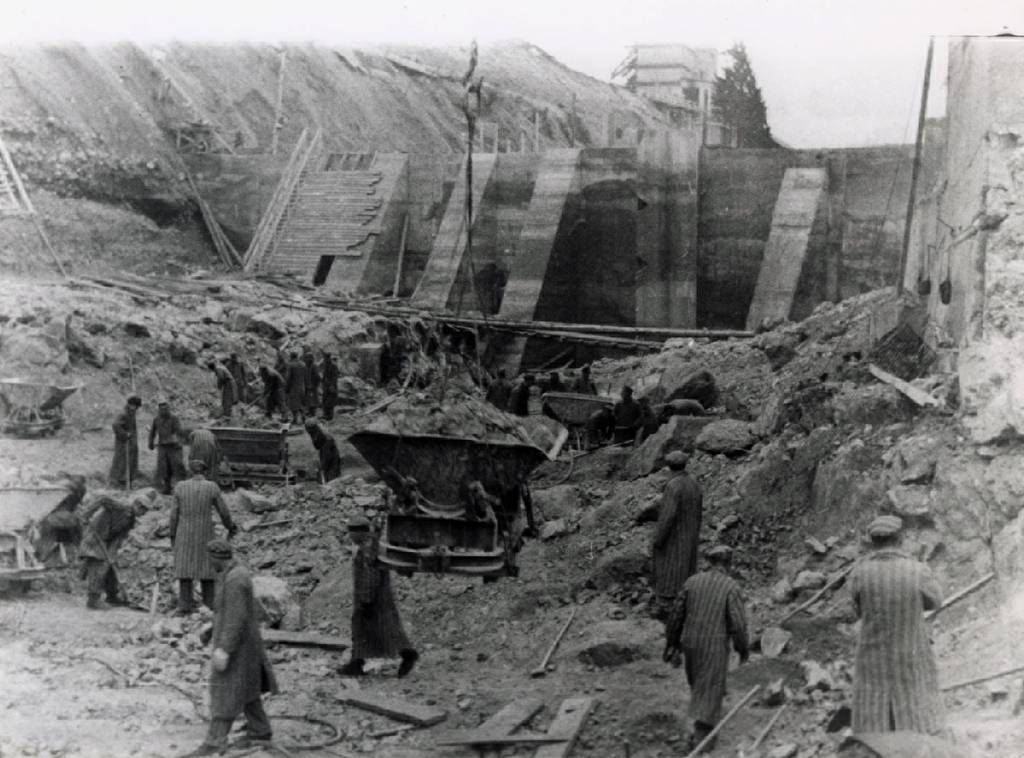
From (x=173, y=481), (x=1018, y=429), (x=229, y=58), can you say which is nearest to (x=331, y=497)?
(x=173, y=481)

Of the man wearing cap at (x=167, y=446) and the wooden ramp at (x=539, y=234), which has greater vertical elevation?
the wooden ramp at (x=539, y=234)

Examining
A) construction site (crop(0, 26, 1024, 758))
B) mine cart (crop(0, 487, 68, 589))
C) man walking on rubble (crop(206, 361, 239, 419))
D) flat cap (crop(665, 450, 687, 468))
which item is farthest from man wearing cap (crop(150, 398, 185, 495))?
flat cap (crop(665, 450, 687, 468))

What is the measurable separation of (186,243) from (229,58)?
11.7 m

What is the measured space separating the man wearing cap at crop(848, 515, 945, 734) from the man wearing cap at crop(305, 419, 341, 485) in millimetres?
9034

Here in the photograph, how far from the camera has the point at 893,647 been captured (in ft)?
18.8

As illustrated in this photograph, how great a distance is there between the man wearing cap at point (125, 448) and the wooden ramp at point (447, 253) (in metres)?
12.4

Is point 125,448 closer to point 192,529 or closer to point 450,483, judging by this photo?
point 192,529

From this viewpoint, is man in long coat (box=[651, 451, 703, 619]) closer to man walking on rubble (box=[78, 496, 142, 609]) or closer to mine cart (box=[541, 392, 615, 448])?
man walking on rubble (box=[78, 496, 142, 609])

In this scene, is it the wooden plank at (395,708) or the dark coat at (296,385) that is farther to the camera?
the dark coat at (296,385)

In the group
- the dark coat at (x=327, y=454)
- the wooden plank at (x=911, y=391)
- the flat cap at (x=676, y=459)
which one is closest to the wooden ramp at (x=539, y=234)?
the dark coat at (x=327, y=454)

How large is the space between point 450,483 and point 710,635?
9.07 feet

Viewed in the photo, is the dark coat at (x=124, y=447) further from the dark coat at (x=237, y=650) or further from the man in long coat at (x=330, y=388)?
the dark coat at (x=237, y=650)

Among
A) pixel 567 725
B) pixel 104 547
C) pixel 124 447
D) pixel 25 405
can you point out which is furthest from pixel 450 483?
pixel 25 405

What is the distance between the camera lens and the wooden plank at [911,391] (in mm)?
9046
